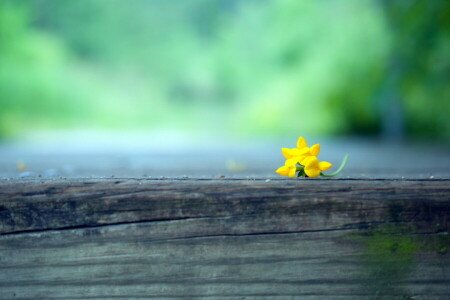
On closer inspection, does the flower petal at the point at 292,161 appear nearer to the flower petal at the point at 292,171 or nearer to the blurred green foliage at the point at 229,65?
the flower petal at the point at 292,171

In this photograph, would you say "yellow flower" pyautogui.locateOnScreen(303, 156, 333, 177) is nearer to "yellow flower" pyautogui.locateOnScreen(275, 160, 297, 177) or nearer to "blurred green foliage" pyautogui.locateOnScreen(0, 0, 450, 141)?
"yellow flower" pyautogui.locateOnScreen(275, 160, 297, 177)

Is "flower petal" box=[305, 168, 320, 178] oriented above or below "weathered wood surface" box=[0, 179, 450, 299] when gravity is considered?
above

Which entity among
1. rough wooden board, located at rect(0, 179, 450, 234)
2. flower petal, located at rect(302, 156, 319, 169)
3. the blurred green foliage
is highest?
the blurred green foliage

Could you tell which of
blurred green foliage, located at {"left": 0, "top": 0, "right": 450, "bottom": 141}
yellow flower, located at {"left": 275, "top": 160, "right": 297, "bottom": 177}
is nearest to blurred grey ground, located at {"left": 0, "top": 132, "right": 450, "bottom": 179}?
yellow flower, located at {"left": 275, "top": 160, "right": 297, "bottom": 177}

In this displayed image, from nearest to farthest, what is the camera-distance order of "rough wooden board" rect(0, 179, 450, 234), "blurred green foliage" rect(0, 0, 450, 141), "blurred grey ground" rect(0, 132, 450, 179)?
"rough wooden board" rect(0, 179, 450, 234), "blurred grey ground" rect(0, 132, 450, 179), "blurred green foliage" rect(0, 0, 450, 141)

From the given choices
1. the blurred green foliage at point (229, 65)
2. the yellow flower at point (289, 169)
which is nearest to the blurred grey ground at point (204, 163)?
the yellow flower at point (289, 169)

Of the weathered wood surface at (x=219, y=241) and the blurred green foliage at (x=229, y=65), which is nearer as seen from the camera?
the weathered wood surface at (x=219, y=241)
